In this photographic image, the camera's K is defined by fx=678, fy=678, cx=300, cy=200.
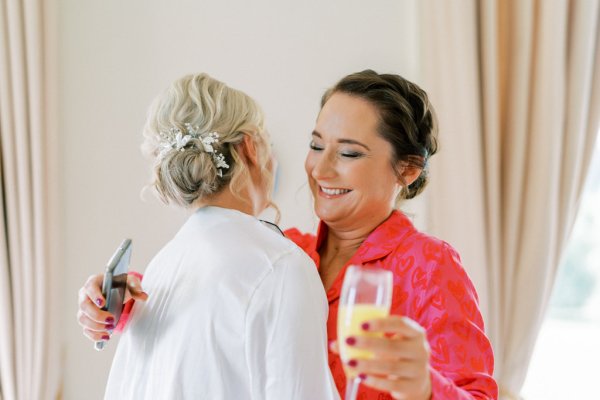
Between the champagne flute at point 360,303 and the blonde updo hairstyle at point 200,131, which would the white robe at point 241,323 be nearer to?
the blonde updo hairstyle at point 200,131

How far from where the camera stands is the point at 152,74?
2924 millimetres

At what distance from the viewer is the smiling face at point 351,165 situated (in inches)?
67.9

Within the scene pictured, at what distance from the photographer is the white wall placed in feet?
9.51

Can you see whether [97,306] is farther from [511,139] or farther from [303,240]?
[511,139]

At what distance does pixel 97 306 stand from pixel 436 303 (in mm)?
746

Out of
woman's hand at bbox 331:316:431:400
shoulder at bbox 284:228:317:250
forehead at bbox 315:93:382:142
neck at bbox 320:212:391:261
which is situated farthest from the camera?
shoulder at bbox 284:228:317:250

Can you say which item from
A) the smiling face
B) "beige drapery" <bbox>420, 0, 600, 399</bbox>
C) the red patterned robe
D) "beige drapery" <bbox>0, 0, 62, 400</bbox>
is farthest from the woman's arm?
"beige drapery" <bbox>0, 0, 62, 400</bbox>

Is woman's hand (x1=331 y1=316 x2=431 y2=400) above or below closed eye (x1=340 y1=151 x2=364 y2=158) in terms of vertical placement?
below

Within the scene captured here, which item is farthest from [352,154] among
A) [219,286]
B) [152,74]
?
[152,74]

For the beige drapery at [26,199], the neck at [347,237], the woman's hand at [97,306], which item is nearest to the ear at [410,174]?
the neck at [347,237]

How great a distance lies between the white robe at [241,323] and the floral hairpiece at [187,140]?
0.53 ft

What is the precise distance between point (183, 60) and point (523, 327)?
180 centimetres

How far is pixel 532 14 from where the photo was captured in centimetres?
270

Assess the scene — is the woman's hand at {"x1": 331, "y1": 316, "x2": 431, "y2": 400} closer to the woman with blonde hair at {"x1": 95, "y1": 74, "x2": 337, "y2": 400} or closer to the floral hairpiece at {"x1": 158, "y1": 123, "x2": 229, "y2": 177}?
the woman with blonde hair at {"x1": 95, "y1": 74, "x2": 337, "y2": 400}
